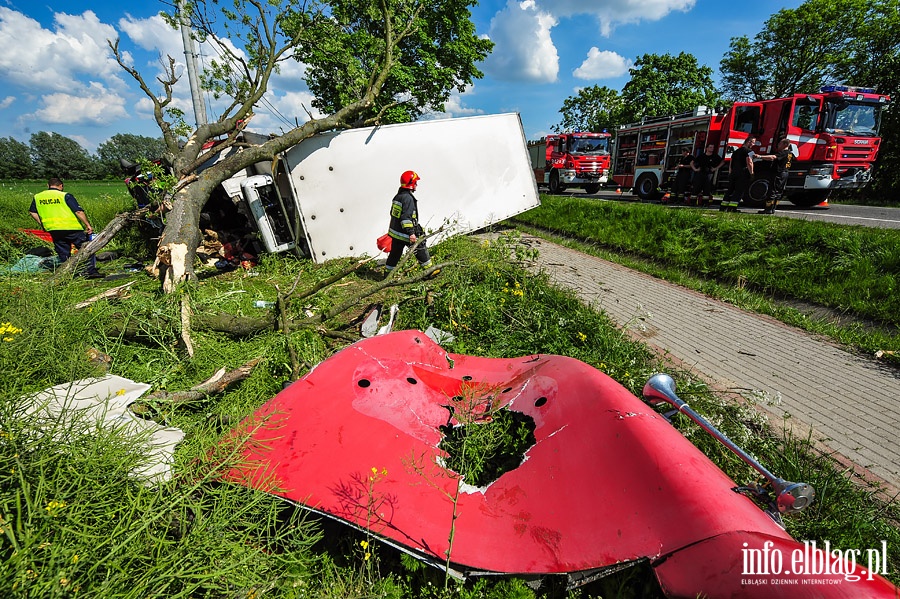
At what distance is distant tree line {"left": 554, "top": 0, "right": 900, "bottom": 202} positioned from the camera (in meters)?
16.0

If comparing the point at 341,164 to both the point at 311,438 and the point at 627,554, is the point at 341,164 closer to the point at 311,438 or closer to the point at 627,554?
the point at 311,438

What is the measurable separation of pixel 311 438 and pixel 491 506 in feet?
2.98

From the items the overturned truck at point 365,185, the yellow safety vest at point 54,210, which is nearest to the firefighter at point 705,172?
the overturned truck at point 365,185

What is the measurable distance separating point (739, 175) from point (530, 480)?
12.5 metres

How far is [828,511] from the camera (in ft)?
7.09

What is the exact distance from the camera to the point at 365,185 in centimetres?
749

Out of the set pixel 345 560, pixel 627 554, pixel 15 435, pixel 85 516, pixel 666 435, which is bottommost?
pixel 345 560

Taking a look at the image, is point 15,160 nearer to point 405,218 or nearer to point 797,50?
point 405,218

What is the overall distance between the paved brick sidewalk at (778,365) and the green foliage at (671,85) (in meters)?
34.0

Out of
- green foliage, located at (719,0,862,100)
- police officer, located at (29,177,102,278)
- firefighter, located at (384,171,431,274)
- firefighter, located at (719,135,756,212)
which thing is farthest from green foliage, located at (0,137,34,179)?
green foliage, located at (719,0,862,100)

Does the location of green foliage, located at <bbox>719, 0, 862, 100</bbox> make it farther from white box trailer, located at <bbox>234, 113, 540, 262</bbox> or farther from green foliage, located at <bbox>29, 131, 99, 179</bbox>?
green foliage, located at <bbox>29, 131, 99, 179</bbox>

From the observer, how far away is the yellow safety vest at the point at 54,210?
6.91 meters

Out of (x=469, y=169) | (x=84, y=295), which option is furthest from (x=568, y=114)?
(x=84, y=295)

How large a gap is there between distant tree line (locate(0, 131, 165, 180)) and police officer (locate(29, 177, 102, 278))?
56536 mm
